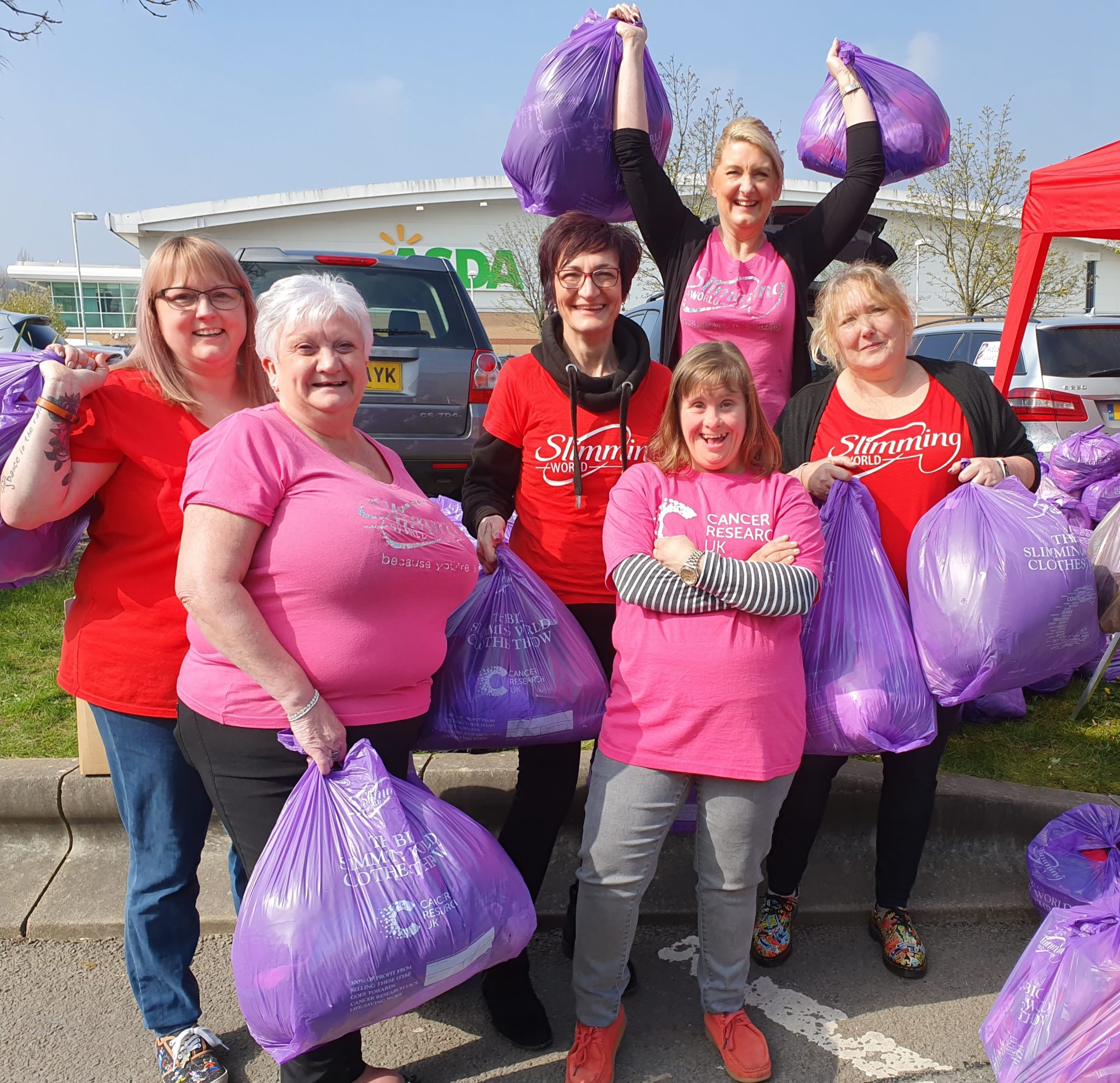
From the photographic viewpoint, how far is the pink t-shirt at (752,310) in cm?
256

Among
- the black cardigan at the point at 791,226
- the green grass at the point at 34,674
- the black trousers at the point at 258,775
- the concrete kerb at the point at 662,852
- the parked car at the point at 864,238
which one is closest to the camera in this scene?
the black trousers at the point at 258,775

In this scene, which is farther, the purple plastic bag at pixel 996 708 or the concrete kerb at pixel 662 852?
the purple plastic bag at pixel 996 708

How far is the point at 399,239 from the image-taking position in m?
24.9

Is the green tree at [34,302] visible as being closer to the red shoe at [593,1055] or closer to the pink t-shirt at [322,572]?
the pink t-shirt at [322,572]

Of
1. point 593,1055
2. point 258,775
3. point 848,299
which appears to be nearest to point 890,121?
point 848,299

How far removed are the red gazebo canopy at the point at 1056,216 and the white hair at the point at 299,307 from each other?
592 centimetres

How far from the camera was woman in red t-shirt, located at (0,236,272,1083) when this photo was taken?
6.28ft

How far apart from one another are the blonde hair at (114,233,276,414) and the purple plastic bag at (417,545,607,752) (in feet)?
2.69

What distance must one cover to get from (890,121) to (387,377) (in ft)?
11.9

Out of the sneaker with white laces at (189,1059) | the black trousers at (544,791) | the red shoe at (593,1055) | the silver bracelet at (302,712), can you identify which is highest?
the silver bracelet at (302,712)

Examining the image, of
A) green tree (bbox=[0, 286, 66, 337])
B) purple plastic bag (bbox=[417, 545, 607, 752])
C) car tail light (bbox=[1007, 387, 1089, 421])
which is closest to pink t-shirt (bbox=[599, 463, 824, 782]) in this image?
purple plastic bag (bbox=[417, 545, 607, 752])

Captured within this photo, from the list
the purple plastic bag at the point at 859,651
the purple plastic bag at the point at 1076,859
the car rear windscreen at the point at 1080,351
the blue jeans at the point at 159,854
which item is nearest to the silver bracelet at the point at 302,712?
the blue jeans at the point at 159,854

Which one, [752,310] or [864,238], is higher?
[864,238]

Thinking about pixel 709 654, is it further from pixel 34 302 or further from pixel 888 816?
pixel 34 302
